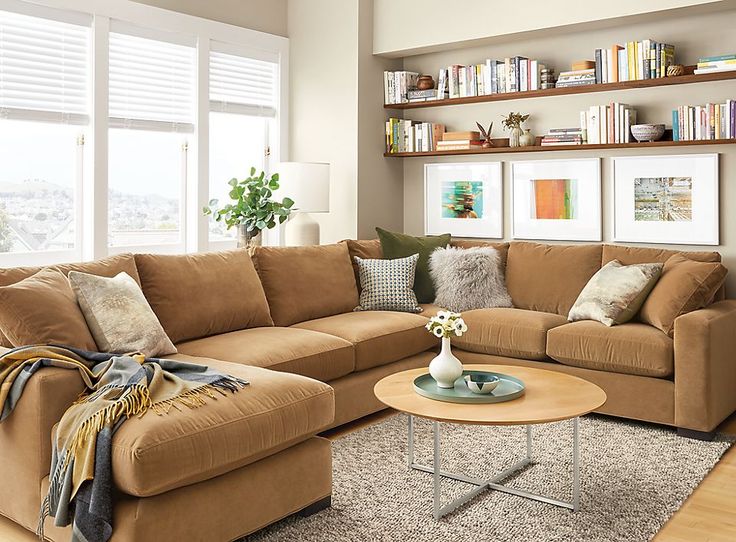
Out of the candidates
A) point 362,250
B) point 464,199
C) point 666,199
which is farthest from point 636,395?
point 464,199

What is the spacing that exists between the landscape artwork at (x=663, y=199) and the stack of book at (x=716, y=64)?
2.20 ft

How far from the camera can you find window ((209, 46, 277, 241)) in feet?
19.0

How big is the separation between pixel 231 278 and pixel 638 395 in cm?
226

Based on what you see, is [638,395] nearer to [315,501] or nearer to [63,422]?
[315,501]

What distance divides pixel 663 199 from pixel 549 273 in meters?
0.87

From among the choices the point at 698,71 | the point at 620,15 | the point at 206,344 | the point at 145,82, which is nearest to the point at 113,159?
the point at 145,82

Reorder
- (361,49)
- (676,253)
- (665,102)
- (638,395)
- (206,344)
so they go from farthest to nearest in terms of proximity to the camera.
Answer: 1. (361,49)
2. (665,102)
3. (676,253)
4. (638,395)
5. (206,344)

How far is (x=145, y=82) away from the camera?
17.3 ft

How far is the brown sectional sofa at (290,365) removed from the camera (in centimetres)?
258

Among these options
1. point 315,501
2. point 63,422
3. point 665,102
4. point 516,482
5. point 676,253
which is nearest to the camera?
point 63,422

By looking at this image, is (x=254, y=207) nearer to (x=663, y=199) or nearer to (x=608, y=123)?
(x=608, y=123)

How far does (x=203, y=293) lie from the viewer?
13.6 feet

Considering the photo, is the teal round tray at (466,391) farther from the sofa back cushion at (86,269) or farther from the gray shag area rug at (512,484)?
the sofa back cushion at (86,269)

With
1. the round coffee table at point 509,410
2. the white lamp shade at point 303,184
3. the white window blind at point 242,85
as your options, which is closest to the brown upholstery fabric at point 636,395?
the round coffee table at point 509,410
